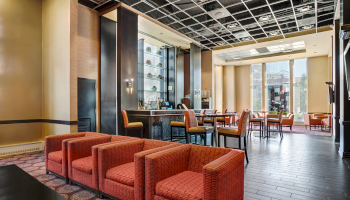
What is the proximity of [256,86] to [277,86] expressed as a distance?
140 cm

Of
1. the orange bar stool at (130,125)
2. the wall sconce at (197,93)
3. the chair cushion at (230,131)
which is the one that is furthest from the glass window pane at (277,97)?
the orange bar stool at (130,125)

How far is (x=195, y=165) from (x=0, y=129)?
209 inches

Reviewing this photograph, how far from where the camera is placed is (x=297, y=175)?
3.43 m

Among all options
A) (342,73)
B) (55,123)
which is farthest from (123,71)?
(342,73)

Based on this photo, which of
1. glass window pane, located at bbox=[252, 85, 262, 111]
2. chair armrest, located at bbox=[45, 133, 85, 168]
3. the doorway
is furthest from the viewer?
glass window pane, located at bbox=[252, 85, 262, 111]

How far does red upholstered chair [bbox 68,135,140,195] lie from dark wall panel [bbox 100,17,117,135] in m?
3.10

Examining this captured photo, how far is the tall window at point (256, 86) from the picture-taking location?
14.3 meters

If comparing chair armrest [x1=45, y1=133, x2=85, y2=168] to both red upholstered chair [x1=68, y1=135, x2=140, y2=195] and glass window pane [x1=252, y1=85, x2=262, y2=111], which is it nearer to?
red upholstered chair [x1=68, y1=135, x2=140, y2=195]

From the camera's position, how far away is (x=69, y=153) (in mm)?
2898

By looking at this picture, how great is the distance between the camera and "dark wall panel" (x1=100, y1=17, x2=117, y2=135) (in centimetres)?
615

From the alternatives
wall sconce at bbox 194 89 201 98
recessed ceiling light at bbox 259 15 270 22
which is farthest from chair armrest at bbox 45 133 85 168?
recessed ceiling light at bbox 259 15 270 22

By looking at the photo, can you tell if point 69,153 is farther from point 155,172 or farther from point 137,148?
point 155,172

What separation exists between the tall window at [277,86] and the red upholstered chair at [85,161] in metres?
13.1

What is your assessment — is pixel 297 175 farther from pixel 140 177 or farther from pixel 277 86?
pixel 277 86
